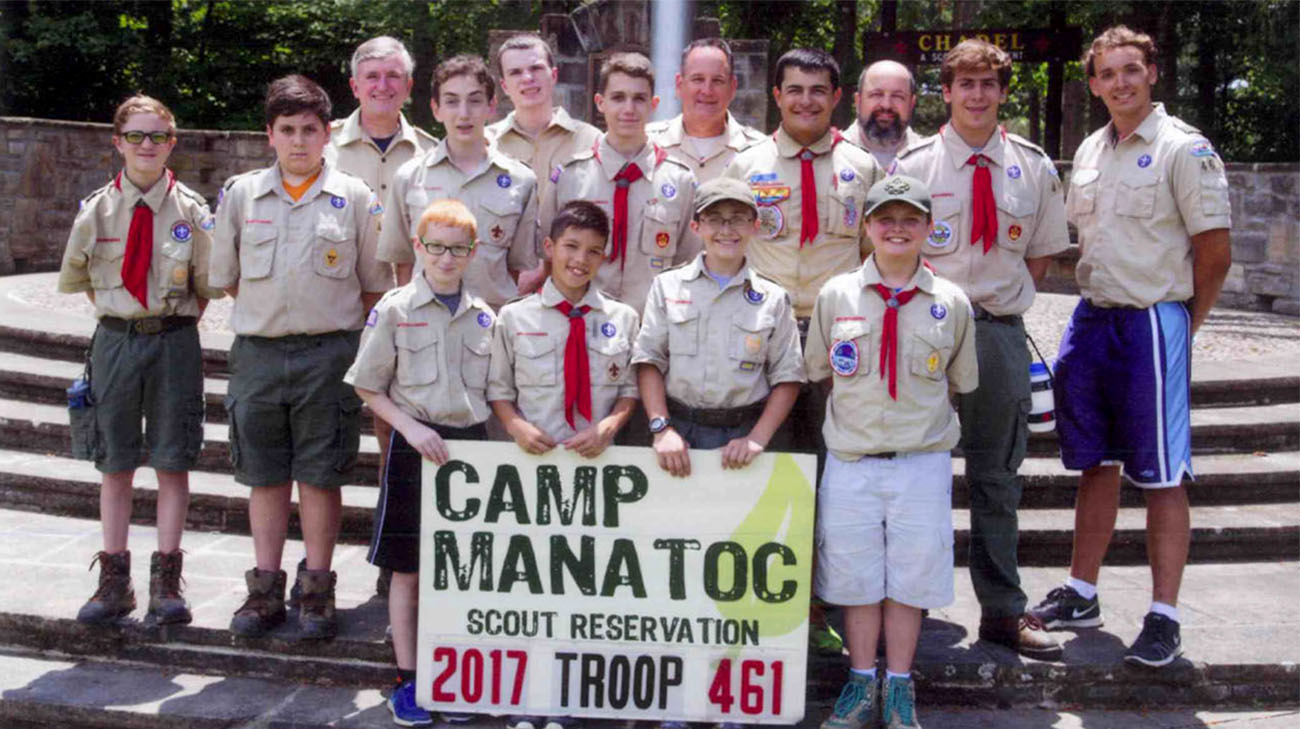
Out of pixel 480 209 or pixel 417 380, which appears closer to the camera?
pixel 417 380

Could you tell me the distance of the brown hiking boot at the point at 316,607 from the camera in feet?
14.7

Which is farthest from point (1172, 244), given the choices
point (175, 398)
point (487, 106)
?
point (175, 398)

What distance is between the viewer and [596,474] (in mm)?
4129

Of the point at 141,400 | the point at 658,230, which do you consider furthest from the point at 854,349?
the point at 141,400

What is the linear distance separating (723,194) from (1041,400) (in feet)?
4.67

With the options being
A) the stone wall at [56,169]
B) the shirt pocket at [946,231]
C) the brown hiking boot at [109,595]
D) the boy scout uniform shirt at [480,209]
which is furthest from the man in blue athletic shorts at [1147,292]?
the stone wall at [56,169]

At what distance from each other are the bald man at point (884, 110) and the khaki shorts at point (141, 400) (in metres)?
2.58

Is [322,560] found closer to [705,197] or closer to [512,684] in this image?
[512,684]

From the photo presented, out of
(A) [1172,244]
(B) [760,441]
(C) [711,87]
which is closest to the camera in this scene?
(B) [760,441]

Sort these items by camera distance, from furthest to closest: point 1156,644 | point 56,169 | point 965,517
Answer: point 56,169, point 965,517, point 1156,644

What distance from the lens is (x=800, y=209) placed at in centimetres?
443

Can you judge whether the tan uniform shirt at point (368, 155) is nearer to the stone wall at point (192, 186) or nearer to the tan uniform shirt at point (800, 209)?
the tan uniform shirt at point (800, 209)

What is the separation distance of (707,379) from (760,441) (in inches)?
10.2

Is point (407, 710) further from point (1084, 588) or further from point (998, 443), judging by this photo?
point (1084, 588)
